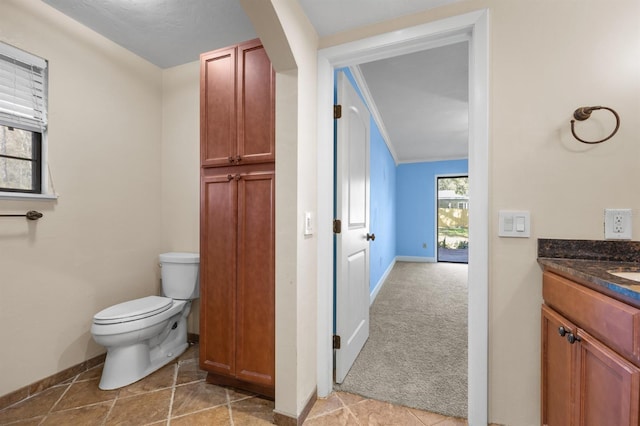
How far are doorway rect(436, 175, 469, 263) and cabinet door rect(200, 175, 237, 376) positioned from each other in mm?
5964

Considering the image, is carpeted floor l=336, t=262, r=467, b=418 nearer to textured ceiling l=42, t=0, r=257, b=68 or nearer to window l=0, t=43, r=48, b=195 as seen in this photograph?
window l=0, t=43, r=48, b=195

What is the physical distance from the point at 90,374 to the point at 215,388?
36.7 inches

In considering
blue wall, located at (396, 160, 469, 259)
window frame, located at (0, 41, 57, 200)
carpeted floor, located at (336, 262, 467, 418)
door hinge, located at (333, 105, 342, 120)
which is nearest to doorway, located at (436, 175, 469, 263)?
blue wall, located at (396, 160, 469, 259)

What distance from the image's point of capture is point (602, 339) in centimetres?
82

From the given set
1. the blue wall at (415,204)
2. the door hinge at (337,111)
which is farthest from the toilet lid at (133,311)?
the blue wall at (415,204)

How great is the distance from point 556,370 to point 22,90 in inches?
126

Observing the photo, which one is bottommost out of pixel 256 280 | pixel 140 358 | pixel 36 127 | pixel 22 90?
pixel 140 358

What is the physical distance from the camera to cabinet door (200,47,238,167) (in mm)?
1664

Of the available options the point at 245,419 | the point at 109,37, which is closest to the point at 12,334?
the point at 245,419

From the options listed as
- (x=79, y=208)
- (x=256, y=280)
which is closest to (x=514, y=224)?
(x=256, y=280)

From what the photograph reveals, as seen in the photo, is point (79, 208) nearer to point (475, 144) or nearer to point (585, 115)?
point (475, 144)

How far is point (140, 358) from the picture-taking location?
180cm

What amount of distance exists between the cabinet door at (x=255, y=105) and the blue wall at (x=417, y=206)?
224 inches

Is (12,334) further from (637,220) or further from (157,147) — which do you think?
(637,220)
